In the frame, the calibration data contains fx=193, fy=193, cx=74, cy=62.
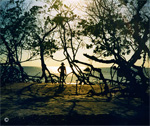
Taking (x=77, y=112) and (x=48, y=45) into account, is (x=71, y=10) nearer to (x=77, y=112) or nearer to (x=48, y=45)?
(x=48, y=45)

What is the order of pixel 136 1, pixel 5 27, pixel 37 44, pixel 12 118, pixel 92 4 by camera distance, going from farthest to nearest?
pixel 37 44 → pixel 5 27 → pixel 92 4 → pixel 136 1 → pixel 12 118

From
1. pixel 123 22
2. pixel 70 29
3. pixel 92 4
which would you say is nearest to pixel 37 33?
pixel 70 29

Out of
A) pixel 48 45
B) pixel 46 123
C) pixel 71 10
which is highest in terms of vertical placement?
pixel 71 10

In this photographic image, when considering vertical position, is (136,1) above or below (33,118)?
above

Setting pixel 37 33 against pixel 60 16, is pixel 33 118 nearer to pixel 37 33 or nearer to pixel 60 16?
pixel 60 16

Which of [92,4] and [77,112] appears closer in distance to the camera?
[77,112]

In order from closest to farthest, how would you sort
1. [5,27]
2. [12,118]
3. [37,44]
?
[12,118]
[5,27]
[37,44]

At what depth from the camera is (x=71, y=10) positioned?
20188 mm

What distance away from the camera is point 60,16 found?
19.0 metres

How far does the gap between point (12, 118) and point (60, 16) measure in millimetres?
14037

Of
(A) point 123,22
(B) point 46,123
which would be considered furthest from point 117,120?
(A) point 123,22

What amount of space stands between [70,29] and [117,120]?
14.8 meters

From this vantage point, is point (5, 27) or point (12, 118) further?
point (5, 27)

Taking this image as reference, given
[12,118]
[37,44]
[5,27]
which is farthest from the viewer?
[37,44]
